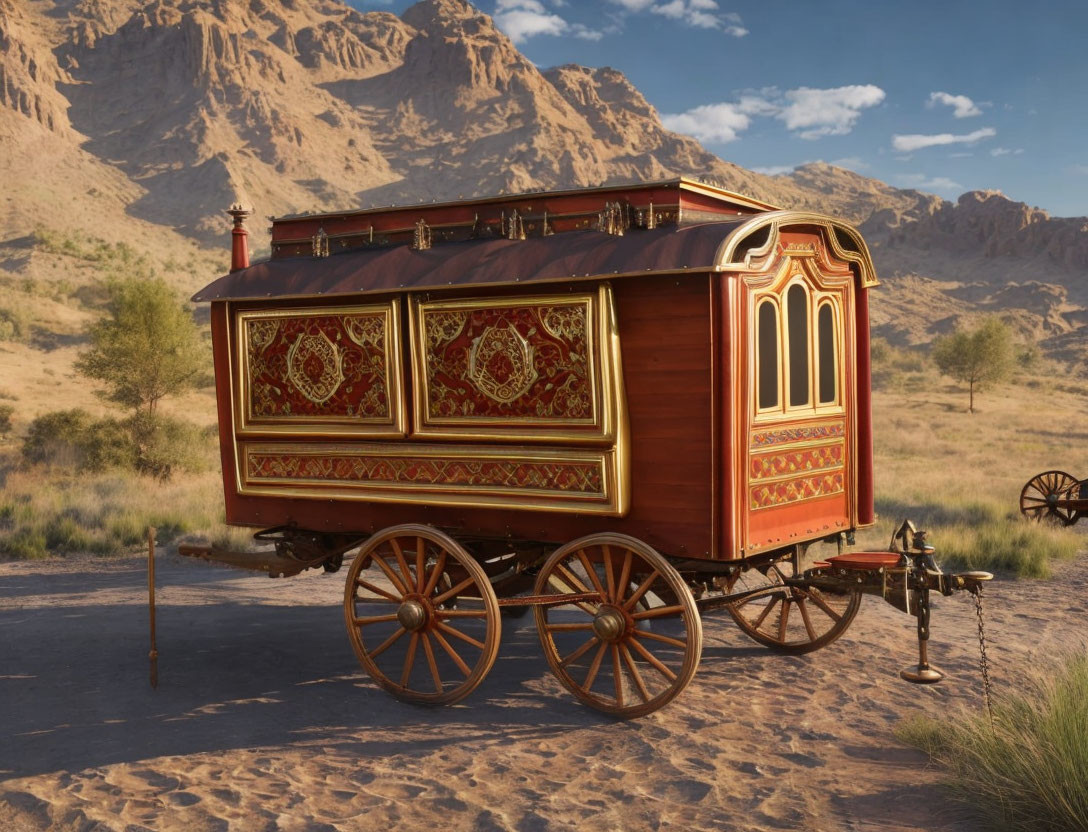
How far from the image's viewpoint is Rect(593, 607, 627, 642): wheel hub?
5887 mm

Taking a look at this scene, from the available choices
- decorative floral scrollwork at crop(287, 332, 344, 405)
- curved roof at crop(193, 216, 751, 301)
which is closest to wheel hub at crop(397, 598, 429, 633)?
decorative floral scrollwork at crop(287, 332, 344, 405)

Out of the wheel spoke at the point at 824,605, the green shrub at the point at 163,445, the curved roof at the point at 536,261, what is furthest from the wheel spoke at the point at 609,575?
the green shrub at the point at 163,445

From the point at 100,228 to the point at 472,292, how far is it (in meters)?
67.8

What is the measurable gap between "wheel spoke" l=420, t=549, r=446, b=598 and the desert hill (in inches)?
1718

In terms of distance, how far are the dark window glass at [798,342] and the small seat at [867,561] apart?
102 cm

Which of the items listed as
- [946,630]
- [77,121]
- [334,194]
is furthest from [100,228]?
[946,630]

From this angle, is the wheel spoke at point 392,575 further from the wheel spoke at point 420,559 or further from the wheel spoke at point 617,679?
the wheel spoke at point 617,679

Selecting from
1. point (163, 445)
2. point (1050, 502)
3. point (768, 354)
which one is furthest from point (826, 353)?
point (163, 445)

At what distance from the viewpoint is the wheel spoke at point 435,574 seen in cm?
630

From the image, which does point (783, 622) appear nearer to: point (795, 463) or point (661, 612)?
point (795, 463)

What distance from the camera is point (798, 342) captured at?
6.35 m

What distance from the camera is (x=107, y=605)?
374 inches

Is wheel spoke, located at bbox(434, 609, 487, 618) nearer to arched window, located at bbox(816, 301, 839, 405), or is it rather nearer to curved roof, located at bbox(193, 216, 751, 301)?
curved roof, located at bbox(193, 216, 751, 301)

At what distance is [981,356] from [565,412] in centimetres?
3732
